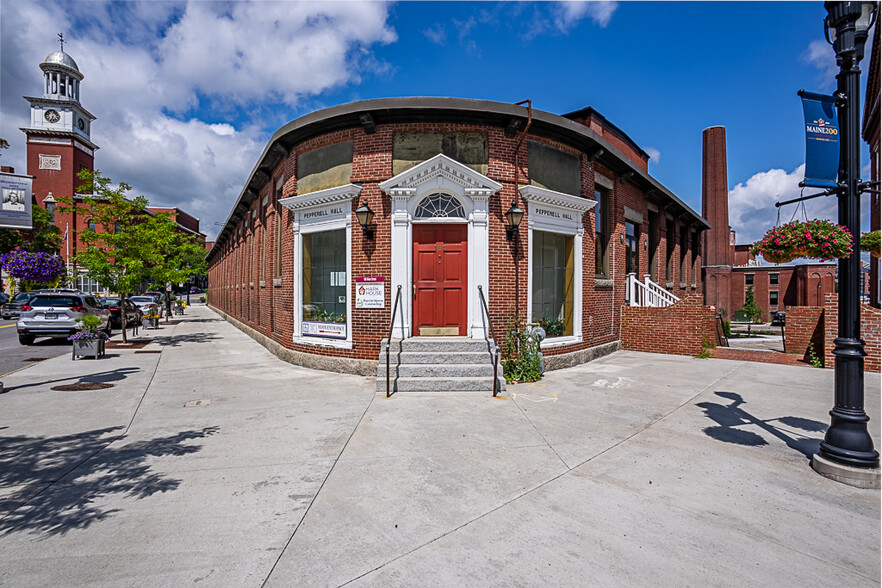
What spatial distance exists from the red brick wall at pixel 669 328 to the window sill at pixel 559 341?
3.17 m

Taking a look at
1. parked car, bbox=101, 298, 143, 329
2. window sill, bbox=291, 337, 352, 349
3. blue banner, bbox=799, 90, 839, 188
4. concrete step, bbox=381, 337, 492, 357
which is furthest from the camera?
parked car, bbox=101, 298, 143, 329

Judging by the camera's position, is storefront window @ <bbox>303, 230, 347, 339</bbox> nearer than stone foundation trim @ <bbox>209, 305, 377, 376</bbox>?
No

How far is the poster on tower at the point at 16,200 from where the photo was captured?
109ft

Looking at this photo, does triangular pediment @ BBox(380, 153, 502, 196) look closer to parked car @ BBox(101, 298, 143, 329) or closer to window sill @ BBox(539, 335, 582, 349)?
window sill @ BBox(539, 335, 582, 349)

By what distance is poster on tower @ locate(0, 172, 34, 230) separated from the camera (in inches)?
1304

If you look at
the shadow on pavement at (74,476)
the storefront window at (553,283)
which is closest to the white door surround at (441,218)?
the storefront window at (553,283)

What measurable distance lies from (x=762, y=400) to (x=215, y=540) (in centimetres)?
805

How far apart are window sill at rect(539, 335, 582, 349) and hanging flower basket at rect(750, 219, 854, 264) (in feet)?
17.0

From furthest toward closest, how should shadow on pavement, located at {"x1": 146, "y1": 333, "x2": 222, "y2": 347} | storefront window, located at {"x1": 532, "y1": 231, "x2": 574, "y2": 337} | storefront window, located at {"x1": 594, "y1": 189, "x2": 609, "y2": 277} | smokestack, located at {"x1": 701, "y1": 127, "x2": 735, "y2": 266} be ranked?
smokestack, located at {"x1": 701, "y1": 127, "x2": 735, "y2": 266} → shadow on pavement, located at {"x1": 146, "y1": 333, "x2": 222, "y2": 347} → storefront window, located at {"x1": 594, "y1": 189, "x2": 609, "y2": 277} → storefront window, located at {"x1": 532, "y1": 231, "x2": 574, "y2": 337}

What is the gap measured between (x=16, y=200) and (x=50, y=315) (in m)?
29.5

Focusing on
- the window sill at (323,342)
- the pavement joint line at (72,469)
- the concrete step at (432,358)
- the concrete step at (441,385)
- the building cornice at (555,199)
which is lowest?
the pavement joint line at (72,469)

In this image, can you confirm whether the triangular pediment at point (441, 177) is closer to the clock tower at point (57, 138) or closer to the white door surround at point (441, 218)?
the white door surround at point (441, 218)

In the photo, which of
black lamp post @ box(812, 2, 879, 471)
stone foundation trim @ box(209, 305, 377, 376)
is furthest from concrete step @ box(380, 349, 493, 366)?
black lamp post @ box(812, 2, 879, 471)

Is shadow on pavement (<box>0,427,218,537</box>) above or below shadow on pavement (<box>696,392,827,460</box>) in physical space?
above
